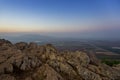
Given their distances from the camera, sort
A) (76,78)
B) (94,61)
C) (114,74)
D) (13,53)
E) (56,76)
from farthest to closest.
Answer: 1. (94,61)
2. (114,74)
3. (13,53)
4. (76,78)
5. (56,76)

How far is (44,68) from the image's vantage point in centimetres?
2845

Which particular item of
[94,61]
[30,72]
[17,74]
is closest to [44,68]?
[30,72]

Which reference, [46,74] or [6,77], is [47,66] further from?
[6,77]

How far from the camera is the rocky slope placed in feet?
89.9

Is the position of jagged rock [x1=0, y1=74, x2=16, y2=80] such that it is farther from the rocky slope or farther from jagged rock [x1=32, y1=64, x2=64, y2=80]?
jagged rock [x1=32, y1=64, x2=64, y2=80]

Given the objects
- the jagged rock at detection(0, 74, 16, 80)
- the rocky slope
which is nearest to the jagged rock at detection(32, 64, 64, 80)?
the rocky slope

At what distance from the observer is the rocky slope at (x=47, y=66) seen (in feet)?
89.9

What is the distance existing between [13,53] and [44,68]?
706cm

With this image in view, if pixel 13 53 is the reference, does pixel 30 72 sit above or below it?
below

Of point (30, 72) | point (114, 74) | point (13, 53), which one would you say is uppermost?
point (13, 53)

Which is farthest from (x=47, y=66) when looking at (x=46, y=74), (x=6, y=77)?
(x=6, y=77)

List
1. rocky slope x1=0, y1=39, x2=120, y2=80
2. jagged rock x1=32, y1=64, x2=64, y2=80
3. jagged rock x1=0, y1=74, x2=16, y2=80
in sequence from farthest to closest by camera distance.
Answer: rocky slope x1=0, y1=39, x2=120, y2=80, jagged rock x1=32, y1=64, x2=64, y2=80, jagged rock x1=0, y1=74, x2=16, y2=80

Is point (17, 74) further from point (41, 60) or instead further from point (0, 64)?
point (41, 60)

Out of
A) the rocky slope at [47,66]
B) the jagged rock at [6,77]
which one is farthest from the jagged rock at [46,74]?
the jagged rock at [6,77]
